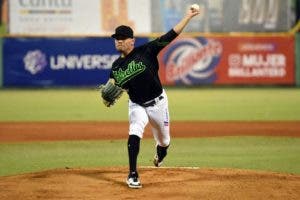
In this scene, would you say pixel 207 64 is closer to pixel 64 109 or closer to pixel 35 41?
pixel 35 41

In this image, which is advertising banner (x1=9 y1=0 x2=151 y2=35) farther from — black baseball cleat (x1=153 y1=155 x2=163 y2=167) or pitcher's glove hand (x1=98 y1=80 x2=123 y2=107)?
pitcher's glove hand (x1=98 y1=80 x2=123 y2=107)

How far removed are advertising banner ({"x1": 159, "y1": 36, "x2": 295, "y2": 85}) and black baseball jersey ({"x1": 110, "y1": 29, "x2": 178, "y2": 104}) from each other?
47.8 feet

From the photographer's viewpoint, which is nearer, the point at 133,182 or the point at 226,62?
the point at 133,182

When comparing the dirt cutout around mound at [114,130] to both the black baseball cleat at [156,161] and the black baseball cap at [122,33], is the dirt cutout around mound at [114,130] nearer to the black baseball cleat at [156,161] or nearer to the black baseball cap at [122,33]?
the black baseball cleat at [156,161]

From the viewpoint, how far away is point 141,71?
6441 millimetres

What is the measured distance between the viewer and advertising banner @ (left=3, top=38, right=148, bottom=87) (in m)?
20.9

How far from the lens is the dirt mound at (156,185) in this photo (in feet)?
18.8

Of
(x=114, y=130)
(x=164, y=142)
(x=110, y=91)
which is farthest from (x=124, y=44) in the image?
(x=114, y=130)

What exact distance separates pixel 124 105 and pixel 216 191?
11249 millimetres

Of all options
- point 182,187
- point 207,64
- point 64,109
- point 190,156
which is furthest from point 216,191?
point 207,64

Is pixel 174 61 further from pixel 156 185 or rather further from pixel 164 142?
pixel 156 185

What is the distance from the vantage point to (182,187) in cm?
610

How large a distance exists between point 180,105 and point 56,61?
6.30 metres

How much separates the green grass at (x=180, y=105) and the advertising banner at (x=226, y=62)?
0.50m
